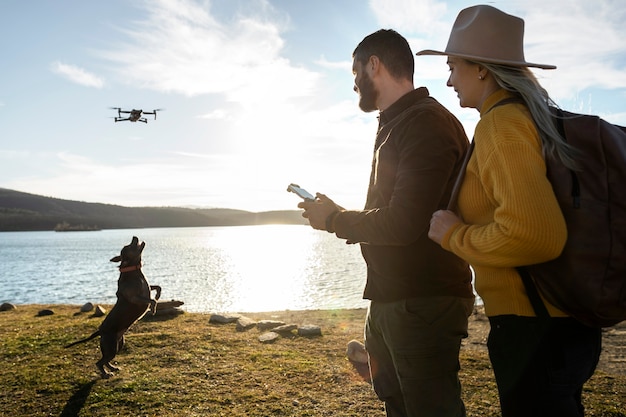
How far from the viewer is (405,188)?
2.59m

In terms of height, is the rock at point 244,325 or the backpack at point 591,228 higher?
the backpack at point 591,228

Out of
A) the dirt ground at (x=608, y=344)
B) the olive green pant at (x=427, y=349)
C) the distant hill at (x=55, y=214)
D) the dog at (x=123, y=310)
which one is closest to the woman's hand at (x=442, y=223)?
the olive green pant at (x=427, y=349)

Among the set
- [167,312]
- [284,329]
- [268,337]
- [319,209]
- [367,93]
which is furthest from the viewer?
[167,312]

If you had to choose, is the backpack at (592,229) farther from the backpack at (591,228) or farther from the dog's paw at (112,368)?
the dog's paw at (112,368)

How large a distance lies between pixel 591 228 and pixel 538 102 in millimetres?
612

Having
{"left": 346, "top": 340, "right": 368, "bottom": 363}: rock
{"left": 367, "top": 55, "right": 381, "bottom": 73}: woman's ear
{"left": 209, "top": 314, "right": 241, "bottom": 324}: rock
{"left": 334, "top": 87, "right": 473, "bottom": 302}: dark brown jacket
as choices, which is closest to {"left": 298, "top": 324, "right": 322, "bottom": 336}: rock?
{"left": 346, "top": 340, "right": 368, "bottom": 363}: rock

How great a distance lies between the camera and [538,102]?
1.99m

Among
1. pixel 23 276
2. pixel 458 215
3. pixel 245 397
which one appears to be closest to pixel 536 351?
pixel 458 215

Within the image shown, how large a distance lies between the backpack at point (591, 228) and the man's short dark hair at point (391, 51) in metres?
1.39

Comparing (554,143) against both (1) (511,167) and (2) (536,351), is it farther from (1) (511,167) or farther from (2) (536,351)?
(2) (536,351)

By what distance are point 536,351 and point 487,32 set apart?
5.13 ft

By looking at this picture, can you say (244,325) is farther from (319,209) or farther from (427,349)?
(427,349)

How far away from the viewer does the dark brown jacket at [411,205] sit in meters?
2.58

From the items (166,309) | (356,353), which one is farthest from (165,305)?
(356,353)
